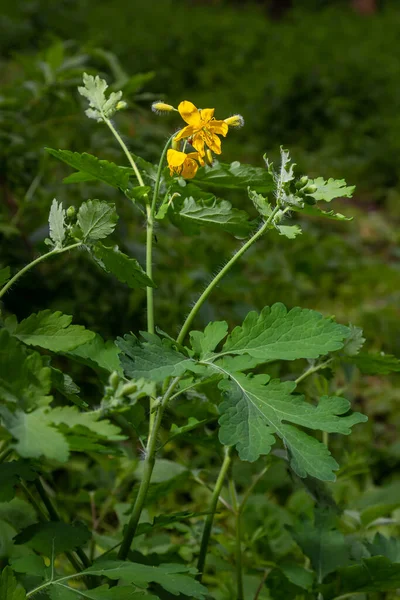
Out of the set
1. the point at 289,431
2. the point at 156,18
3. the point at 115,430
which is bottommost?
the point at 156,18

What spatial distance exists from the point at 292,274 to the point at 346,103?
126 inches

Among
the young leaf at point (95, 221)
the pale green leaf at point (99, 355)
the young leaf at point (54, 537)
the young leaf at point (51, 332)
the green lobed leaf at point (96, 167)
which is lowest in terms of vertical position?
the young leaf at point (54, 537)

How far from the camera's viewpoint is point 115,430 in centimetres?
65

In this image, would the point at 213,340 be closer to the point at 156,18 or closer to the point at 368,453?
the point at 368,453

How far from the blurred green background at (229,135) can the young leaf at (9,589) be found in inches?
16.8

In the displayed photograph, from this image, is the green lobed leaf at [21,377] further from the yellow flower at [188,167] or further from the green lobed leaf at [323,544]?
the green lobed leaf at [323,544]

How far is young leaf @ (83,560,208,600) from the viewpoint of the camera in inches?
30.5

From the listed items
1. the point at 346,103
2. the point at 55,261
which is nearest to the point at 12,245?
the point at 55,261

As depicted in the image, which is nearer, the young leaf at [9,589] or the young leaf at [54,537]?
the young leaf at [9,589]

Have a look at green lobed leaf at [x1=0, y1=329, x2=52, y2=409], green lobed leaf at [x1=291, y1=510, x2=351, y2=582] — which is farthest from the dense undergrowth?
green lobed leaf at [x1=0, y1=329, x2=52, y2=409]

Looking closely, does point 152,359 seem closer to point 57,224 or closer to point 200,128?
point 57,224

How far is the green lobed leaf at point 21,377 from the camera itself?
0.66 metres

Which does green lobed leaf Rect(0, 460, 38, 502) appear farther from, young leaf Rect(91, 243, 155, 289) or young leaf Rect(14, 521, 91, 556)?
young leaf Rect(91, 243, 155, 289)

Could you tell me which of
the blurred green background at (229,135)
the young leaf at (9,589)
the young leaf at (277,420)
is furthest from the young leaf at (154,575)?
the blurred green background at (229,135)
